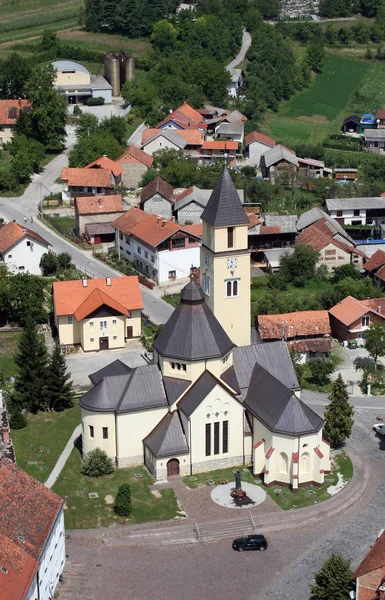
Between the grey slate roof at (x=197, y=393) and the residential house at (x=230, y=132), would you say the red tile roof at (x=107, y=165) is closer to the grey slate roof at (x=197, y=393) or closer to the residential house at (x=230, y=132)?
the residential house at (x=230, y=132)

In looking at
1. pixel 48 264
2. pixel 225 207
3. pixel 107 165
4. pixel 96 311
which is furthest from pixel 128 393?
pixel 107 165

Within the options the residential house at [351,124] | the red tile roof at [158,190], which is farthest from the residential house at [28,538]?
the residential house at [351,124]

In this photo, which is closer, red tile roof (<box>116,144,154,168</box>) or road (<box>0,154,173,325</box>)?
road (<box>0,154,173,325</box>)

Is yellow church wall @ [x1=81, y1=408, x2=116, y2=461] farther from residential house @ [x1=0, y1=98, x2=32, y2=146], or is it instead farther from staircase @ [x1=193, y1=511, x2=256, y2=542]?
residential house @ [x1=0, y1=98, x2=32, y2=146]

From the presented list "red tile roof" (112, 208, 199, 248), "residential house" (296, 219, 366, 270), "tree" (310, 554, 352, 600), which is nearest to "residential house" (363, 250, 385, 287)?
"residential house" (296, 219, 366, 270)

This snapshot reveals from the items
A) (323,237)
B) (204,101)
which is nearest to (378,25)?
(204,101)

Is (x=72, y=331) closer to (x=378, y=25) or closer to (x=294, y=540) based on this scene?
(x=294, y=540)
